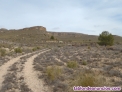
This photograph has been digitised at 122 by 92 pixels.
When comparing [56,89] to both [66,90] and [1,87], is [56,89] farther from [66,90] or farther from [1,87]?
[1,87]

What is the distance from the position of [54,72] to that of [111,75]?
4.12m

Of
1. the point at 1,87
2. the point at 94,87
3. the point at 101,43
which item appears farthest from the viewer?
the point at 101,43

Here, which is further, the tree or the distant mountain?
the distant mountain

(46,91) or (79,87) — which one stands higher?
(79,87)

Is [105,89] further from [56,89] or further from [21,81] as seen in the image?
[21,81]

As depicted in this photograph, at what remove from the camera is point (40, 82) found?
1294 centimetres

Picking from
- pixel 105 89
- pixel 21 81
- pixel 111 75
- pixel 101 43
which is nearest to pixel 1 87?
pixel 21 81

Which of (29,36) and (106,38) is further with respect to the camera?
(29,36)

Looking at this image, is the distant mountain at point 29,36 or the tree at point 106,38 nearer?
the tree at point 106,38

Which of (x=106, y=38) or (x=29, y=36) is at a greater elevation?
(x=106, y=38)

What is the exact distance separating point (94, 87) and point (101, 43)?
5683 cm

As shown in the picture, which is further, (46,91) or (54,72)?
(54,72)

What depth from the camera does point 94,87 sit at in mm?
9180

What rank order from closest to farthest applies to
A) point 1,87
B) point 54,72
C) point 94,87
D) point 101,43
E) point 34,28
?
point 94,87 < point 1,87 < point 54,72 < point 101,43 < point 34,28
